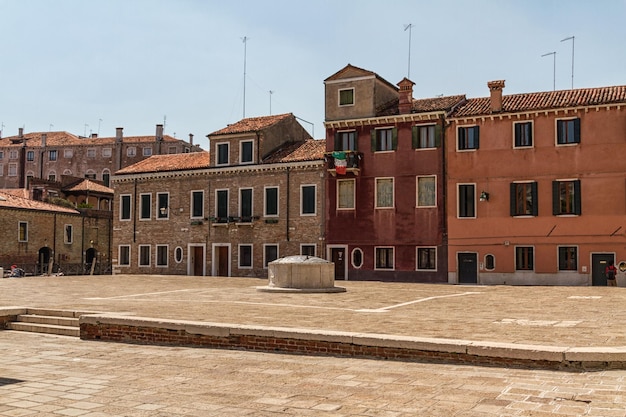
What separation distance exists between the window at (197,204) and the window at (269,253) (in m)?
5.34

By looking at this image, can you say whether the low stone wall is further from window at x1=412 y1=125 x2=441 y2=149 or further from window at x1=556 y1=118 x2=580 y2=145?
window at x1=412 y1=125 x2=441 y2=149

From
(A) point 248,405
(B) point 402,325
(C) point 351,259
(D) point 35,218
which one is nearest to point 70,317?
(B) point 402,325

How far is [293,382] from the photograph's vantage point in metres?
8.21

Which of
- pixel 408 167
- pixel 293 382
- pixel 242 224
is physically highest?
pixel 408 167

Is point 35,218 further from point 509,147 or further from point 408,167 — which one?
point 509,147

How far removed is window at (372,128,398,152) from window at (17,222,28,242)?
98.1 feet

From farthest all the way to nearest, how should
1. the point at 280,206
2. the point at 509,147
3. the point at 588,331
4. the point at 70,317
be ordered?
the point at 280,206 < the point at 509,147 < the point at 70,317 < the point at 588,331

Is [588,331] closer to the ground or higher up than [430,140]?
closer to the ground

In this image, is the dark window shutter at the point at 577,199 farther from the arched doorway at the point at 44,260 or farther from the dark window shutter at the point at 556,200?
the arched doorway at the point at 44,260

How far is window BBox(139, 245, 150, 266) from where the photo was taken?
42.5m

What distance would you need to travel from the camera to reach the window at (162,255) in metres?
41.8

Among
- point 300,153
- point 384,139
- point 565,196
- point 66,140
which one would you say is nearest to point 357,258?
point 384,139

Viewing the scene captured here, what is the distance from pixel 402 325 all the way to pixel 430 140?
22657 mm

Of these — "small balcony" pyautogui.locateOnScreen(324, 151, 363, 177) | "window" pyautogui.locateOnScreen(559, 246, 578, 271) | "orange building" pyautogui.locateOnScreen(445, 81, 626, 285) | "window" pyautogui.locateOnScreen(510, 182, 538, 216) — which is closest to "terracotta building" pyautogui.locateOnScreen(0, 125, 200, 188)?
"small balcony" pyautogui.locateOnScreen(324, 151, 363, 177)
